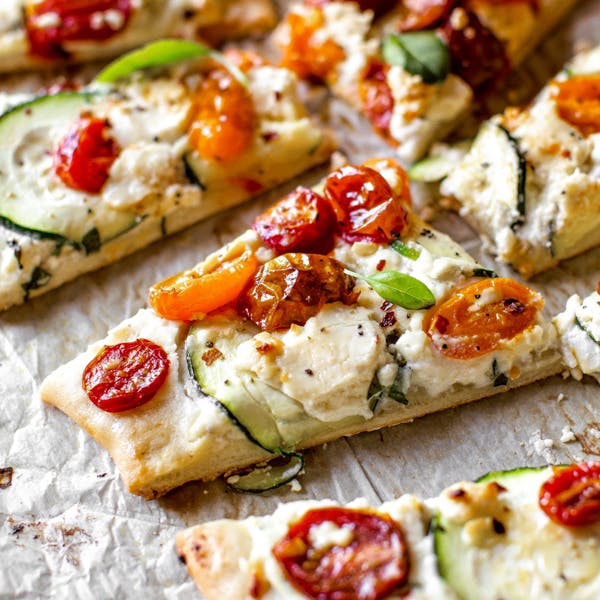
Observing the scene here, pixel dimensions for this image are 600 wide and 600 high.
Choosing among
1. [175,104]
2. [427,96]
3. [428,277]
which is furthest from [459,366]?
[175,104]

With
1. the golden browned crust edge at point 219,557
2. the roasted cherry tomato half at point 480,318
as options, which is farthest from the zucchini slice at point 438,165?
the golden browned crust edge at point 219,557

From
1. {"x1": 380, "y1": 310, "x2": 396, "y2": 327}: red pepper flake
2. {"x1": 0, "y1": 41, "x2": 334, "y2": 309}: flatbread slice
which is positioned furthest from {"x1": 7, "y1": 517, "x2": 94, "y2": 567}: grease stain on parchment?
{"x1": 380, "y1": 310, "x2": 396, "y2": 327}: red pepper flake

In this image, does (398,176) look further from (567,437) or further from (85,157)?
(85,157)

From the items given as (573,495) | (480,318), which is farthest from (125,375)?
(573,495)

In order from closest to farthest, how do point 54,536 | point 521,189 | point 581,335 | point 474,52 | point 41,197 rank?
point 54,536 < point 581,335 < point 521,189 < point 41,197 < point 474,52

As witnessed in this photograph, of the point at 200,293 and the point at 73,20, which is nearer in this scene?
the point at 200,293
